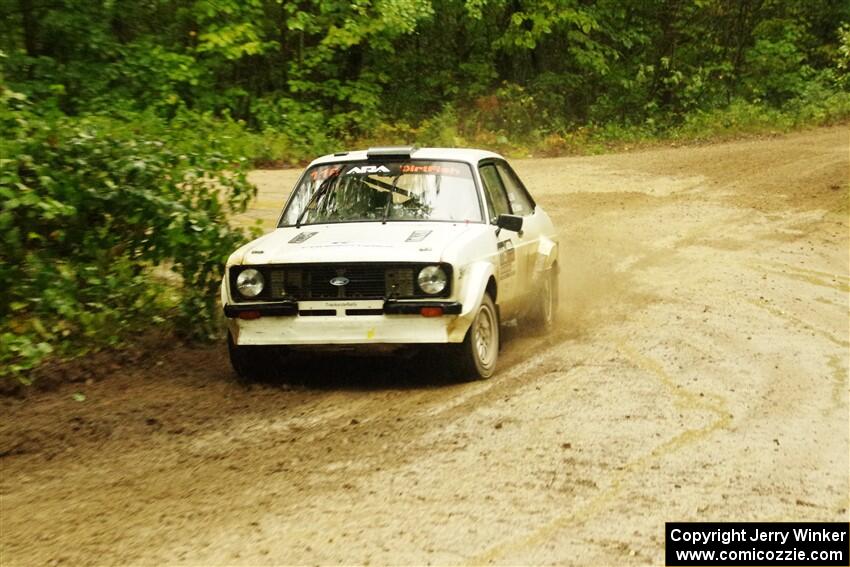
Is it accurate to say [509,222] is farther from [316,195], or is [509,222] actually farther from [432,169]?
[316,195]

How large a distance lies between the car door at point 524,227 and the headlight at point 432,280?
5.66 feet

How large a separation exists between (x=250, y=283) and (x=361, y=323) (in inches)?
33.5

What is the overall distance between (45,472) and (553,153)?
20.3 meters

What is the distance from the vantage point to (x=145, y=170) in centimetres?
960

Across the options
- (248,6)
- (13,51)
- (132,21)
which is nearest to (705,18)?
(248,6)

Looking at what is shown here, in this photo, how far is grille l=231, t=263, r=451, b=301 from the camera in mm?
7961

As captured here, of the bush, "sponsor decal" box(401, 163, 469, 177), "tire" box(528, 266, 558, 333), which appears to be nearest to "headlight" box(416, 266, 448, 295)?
"sponsor decal" box(401, 163, 469, 177)

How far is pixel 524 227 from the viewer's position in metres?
9.91

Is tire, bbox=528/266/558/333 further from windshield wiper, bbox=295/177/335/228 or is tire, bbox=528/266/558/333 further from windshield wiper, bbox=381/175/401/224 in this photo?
Answer: windshield wiper, bbox=295/177/335/228

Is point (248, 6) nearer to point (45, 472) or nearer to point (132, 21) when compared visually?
point (132, 21)

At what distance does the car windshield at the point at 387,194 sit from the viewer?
8.97 meters

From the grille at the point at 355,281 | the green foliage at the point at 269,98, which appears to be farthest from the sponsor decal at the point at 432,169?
the green foliage at the point at 269,98

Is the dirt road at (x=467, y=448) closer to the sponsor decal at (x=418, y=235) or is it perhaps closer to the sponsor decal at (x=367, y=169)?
the sponsor decal at (x=418, y=235)

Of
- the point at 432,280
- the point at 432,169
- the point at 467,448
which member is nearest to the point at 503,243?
the point at 432,169
